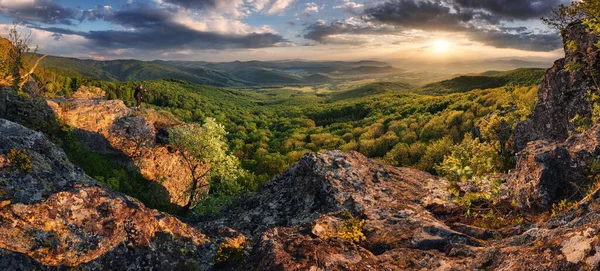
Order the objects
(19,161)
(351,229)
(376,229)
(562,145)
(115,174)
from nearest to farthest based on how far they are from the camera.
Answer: (19,161) → (562,145) → (351,229) → (376,229) → (115,174)

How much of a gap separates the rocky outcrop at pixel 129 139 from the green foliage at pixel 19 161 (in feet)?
83.5

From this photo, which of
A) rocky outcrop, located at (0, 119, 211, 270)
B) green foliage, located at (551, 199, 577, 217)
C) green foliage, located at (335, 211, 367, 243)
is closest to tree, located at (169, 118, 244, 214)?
rocky outcrop, located at (0, 119, 211, 270)

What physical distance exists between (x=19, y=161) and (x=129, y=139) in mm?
30762

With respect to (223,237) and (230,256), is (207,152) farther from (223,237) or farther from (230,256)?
(230,256)

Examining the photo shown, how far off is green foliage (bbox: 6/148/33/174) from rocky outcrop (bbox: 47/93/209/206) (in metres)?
25.5

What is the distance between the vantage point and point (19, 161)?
11789 mm

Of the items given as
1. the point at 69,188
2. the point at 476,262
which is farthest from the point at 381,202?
the point at 69,188

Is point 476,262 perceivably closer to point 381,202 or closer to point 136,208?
point 381,202

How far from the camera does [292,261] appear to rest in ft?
32.0

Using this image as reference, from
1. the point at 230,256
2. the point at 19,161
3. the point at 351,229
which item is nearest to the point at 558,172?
the point at 351,229

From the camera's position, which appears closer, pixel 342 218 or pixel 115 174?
pixel 342 218

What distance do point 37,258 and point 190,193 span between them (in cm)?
2757

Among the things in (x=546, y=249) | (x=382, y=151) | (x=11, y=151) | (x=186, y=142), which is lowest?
(x=382, y=151)

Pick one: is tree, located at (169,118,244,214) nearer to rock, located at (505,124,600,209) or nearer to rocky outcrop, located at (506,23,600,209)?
rocky outcrop, located at (506,23,600,209)
